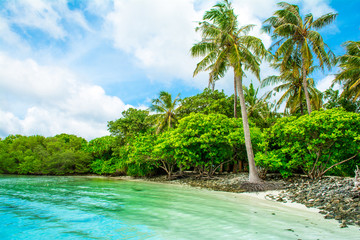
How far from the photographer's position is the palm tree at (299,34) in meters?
15.0

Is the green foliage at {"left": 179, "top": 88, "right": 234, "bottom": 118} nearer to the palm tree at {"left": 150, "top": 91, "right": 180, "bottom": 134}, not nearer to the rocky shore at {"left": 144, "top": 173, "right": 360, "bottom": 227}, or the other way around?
the palm tree at {"left": 150, "top": 91, "right": 180, "bottom": 134}

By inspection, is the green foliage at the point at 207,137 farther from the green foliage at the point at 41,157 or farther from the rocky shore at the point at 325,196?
the green foliage at the point at 41,157

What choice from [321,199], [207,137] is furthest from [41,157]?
[321,199]

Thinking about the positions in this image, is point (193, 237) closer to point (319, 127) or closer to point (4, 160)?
point (319, 127)

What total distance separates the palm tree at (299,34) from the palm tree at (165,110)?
11.3m

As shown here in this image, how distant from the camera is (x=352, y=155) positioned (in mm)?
12078

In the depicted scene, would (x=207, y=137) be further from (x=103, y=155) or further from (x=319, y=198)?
(x=103, y=155)

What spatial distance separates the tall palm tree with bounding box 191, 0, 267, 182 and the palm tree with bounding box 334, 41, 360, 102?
769cm

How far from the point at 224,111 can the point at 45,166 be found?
24395 millimetres

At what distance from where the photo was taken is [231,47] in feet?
42.1

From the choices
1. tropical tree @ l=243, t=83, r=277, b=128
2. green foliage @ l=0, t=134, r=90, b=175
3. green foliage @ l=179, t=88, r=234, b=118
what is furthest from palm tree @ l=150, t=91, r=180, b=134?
green foliage @ l=0, t=134, r=90, b=175

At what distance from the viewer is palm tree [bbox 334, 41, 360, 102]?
1572 cm

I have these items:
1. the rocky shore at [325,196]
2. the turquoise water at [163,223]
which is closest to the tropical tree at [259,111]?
the rocky shore at [325,196]

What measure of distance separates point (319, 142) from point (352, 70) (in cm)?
856
